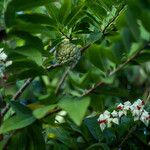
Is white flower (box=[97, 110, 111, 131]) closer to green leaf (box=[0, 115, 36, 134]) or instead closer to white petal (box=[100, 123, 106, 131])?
white petal (box=[100, 123, 106, 131])

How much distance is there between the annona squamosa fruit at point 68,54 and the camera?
931 millimetres

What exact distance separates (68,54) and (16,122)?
19 centimetres

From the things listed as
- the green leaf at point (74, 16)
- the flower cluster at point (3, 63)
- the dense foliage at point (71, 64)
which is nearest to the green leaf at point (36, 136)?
the dense foliage at point (71, 64)

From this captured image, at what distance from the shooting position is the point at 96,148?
3.30 feet

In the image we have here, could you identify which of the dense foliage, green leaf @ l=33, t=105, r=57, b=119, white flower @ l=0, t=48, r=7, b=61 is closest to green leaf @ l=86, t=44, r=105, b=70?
the dense foliage

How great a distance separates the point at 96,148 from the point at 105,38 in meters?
0.26

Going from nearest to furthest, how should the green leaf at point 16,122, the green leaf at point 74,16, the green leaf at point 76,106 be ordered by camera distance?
the green leaf at point 76,106
the green leaf at point 16,122
the green leaf at point 74,16

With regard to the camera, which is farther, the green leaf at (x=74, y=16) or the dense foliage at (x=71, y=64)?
the green leaf at (x=74, y=16)

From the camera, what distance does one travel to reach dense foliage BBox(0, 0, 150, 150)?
753 mm

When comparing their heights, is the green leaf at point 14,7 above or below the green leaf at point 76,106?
above

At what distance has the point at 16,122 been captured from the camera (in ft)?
2.79

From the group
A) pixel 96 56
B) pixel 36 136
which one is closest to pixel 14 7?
pixel 96 56

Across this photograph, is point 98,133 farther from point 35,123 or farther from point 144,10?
point 144,10

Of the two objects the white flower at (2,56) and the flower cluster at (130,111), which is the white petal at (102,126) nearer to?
the flower cluster at (130,111)
